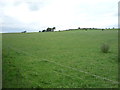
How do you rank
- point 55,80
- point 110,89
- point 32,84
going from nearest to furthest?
point 110,89 → point 32,84 → point 55,80

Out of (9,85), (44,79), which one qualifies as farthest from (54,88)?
(9,85)

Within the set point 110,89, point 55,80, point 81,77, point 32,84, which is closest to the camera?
point 110,89

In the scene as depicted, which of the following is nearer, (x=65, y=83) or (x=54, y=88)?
(x=54, y=88)

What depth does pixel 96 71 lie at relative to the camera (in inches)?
340

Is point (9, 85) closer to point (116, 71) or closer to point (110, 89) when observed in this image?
point (110, 89)

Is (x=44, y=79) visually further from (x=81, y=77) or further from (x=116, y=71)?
(x=116, y=71)

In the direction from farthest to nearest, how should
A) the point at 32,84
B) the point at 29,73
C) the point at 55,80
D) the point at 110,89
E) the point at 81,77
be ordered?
the point at 29,73 < the point at 81,77 < the point at 55,80 < the point at 32,84 < the point at 110,89

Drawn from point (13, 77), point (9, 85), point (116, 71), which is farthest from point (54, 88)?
point (116, 71)

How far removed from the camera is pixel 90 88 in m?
6.14

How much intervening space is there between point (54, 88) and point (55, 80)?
977 mm

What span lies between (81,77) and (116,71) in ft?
7.36

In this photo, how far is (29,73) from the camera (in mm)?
8312

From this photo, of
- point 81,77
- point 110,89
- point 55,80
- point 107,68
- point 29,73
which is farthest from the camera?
point 107,68

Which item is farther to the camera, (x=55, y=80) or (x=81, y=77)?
(x=81, y=77)
